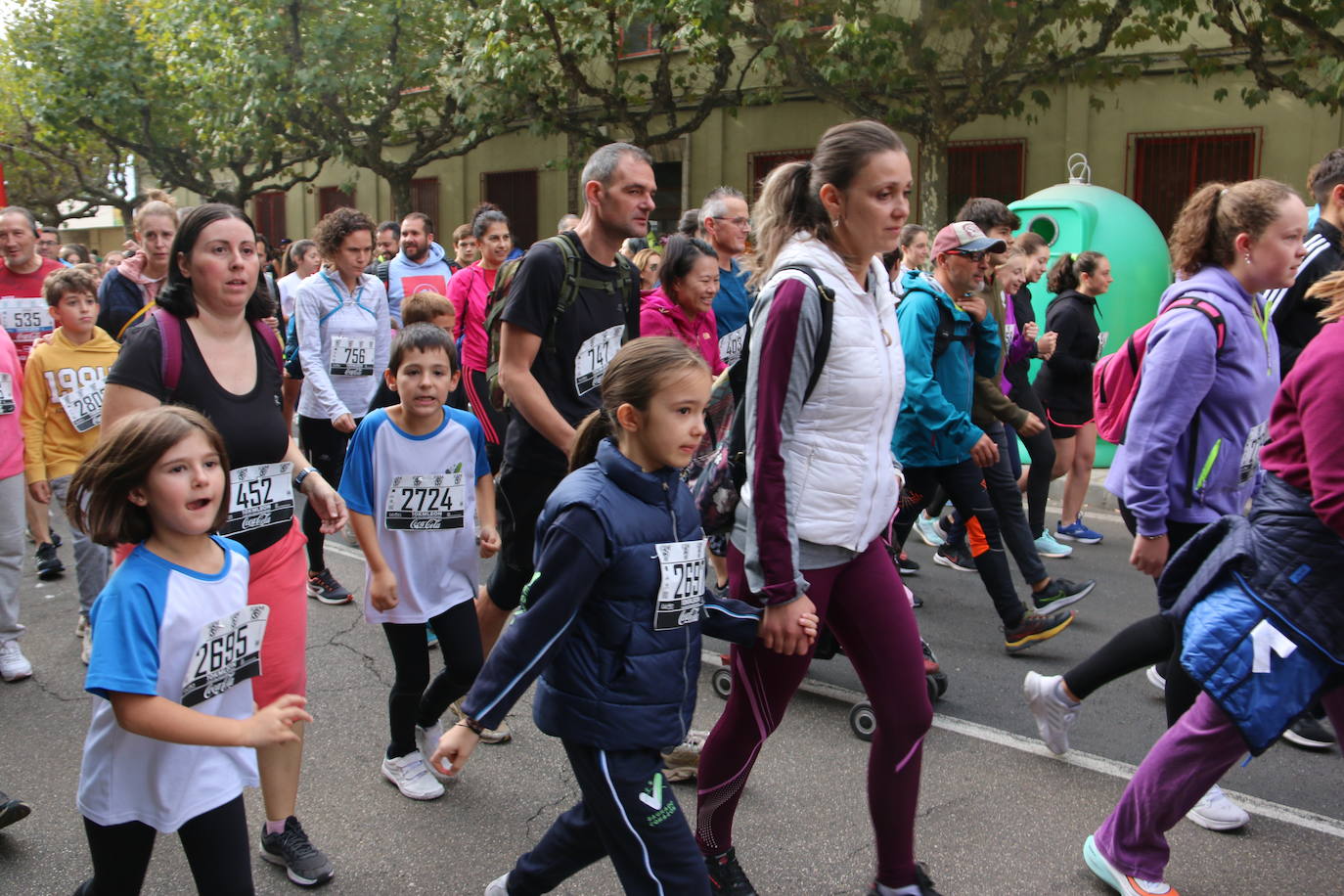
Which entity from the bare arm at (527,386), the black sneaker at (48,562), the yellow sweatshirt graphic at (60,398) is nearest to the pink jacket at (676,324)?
the bare arm at (527,386)

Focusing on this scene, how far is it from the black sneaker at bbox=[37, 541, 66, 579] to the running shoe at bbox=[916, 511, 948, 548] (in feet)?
17.1

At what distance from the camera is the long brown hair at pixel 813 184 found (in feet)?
9.52

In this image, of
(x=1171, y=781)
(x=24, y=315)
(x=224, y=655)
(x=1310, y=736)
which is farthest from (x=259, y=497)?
(x=24, y=315)

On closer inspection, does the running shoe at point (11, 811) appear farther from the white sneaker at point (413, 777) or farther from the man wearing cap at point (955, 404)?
the man wearing cap at point (955, 404)

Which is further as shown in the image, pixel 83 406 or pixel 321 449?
pixel 321 449

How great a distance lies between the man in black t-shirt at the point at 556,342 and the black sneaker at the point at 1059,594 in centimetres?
246

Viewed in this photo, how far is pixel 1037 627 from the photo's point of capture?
520 centimetres

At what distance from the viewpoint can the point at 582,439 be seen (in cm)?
294

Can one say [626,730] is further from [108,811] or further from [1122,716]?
[1122,716]

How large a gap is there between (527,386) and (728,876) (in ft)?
5.65

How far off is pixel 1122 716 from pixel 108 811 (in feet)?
12.1

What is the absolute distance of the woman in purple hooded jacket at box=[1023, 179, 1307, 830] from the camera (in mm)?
3559

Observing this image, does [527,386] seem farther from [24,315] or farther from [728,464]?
[24,315]

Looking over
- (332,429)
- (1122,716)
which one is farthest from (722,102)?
(1122,716)
